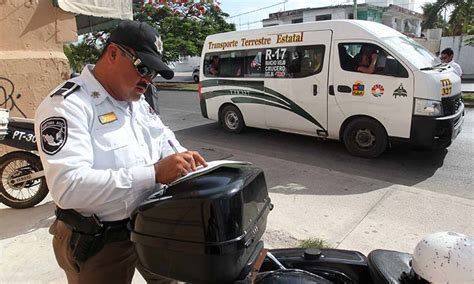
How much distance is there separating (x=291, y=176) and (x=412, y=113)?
193 cm

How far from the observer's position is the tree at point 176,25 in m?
21.4

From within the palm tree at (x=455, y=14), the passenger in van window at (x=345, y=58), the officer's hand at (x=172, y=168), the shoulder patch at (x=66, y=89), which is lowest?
the officer's hand at (x=172, y=168)

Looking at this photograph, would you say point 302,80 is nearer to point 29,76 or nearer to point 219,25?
point 29,76

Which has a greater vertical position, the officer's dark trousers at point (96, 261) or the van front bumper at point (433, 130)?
the officer's dark trousers at point (96, 261)

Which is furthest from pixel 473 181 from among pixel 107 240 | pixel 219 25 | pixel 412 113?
pixel 219 25

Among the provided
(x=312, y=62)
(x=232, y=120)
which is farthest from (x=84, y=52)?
(x=312, y=62)

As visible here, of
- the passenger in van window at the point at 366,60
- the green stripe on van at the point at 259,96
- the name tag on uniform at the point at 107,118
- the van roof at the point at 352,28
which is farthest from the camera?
the green stripe on van at the point at 259,96

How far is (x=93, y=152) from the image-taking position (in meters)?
1.34

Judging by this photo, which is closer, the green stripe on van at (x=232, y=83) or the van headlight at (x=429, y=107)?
the van headlight at (x=429, y=107)

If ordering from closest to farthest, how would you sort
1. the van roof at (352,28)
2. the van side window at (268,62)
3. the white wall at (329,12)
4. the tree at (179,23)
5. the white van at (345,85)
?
the white van at (345,85) → the van roof at (352,28) → the van side window at (268,62) → the tree at (179,23) → the white wall at (329,12)

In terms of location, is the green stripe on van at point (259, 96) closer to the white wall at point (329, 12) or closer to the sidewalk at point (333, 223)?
the sidewalk at point (333, 223)

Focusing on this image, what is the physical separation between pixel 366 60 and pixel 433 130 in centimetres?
141

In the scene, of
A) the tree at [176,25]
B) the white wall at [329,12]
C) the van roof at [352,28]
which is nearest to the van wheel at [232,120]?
the van roof at [352,28]

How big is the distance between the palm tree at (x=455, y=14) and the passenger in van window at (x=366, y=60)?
18.2m
